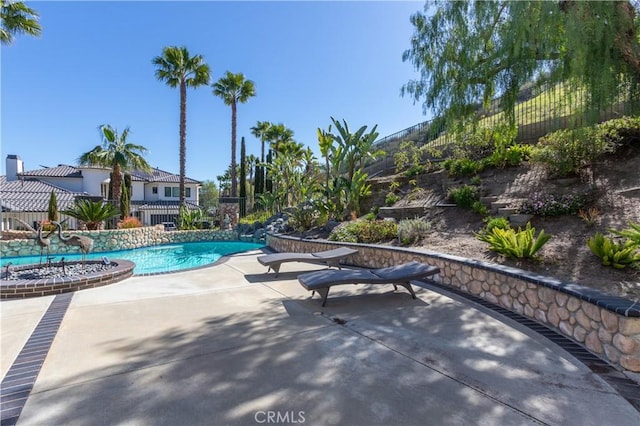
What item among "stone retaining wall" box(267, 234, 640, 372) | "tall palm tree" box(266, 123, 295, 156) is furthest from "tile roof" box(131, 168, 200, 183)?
"stone retaining wall" box(267, 234, 640, 372)

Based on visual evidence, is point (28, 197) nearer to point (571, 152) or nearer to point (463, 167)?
point (463, 167)

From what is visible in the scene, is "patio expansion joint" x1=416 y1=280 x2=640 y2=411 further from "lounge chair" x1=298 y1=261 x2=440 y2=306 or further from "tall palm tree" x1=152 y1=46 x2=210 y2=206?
"tall palm tree" x1=152 y1=46 x2=210 y2=206

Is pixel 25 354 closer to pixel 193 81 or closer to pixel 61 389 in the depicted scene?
pixel 61 389

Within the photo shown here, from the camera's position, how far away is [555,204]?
700cm

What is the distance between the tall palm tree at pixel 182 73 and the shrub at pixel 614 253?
2074 centimetres

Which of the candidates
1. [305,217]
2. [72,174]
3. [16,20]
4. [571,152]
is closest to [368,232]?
[305,217]

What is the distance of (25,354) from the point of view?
11.4 feet

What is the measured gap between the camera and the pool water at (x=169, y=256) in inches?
459

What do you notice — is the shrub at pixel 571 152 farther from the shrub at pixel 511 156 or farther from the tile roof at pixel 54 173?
the tile roof at pixel 54 173

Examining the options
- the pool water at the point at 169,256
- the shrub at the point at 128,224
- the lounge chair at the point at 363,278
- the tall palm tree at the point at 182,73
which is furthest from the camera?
the tall palm tree at the point at 182,73

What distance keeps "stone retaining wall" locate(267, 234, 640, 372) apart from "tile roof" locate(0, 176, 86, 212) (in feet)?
78.6

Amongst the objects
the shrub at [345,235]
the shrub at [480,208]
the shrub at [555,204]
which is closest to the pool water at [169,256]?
the shrub at [345,235]

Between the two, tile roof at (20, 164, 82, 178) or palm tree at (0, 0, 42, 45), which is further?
tile roof at (20, 164, 82, 178)

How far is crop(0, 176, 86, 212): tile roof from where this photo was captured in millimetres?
20062
